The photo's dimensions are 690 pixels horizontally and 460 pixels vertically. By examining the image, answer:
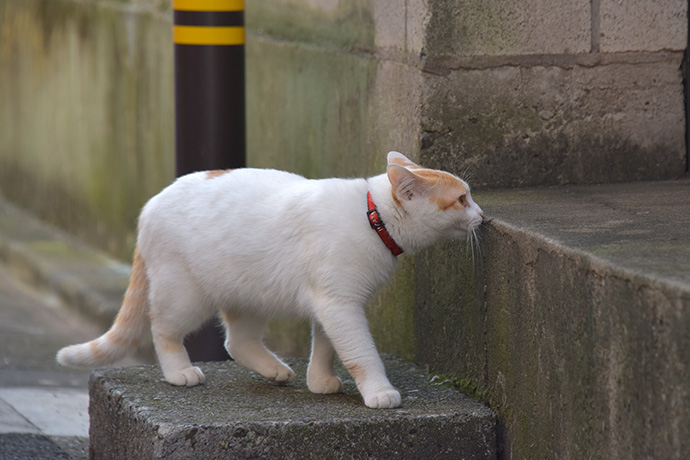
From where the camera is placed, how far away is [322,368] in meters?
3.46

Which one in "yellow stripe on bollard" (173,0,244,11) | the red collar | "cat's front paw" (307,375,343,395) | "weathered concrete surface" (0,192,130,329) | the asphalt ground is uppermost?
"yellow stripe on bollard" (173,0,244,11)

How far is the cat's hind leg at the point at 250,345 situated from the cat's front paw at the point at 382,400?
44cm

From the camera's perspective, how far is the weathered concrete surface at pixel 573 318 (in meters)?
2.45

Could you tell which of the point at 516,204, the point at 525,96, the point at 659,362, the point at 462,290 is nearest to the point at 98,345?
the point at 462,290

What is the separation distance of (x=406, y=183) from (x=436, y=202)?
11 centimetres

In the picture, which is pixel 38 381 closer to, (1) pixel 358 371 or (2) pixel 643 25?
(1) pixel 358 371

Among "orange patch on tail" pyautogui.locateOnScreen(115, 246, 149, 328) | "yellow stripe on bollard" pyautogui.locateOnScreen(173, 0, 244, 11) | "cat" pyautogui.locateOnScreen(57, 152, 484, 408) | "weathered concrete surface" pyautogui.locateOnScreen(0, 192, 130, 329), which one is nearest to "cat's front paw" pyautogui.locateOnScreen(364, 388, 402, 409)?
"cat" pyautogui.locateOnScreen(57, 152, 484, 408)

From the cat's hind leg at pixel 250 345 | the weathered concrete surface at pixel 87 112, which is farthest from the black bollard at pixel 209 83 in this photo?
the weathered concrete surface at pixel 87 112

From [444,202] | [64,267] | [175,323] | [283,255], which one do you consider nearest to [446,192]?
[444,202]

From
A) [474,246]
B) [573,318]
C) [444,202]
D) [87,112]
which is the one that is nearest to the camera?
[573,318]

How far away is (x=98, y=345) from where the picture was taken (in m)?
3.64

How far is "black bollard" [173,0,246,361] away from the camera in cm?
409

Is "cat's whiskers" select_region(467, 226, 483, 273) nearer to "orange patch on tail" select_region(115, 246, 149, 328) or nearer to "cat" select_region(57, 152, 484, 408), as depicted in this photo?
"cat" select_region(57, 152, 484, 408)

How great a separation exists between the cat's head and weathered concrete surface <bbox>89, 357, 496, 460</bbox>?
557 mm
